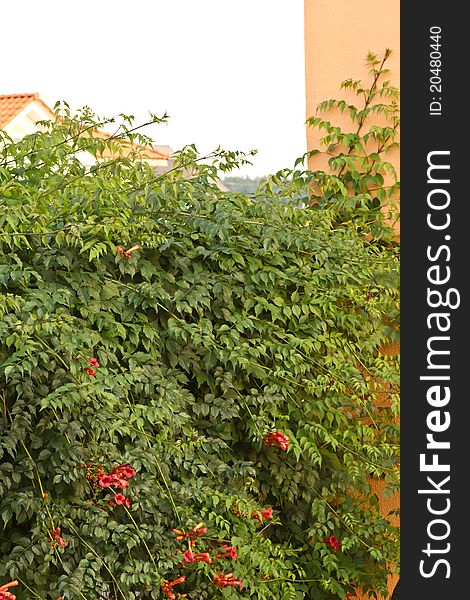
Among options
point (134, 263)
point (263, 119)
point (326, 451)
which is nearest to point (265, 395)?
point (326, 451)

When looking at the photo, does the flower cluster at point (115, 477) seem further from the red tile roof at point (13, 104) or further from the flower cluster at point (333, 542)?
the red tile roof at point (13, 104)

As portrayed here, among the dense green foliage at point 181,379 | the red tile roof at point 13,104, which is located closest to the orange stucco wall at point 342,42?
the dense green foliage at point 181,379

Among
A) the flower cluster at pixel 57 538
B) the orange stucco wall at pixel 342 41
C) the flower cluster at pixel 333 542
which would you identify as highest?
the orange stucco wall at pixel 342 41

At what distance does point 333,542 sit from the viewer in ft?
10.9

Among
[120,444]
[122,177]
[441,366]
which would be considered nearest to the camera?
[441,366]

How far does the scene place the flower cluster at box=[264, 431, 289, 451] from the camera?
10.0ft

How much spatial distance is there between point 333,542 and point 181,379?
0.89m

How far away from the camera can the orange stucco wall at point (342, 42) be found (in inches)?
162

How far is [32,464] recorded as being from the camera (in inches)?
101

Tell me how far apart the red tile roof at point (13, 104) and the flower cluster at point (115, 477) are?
10584mm

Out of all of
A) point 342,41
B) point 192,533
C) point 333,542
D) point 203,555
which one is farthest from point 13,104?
point 203,555

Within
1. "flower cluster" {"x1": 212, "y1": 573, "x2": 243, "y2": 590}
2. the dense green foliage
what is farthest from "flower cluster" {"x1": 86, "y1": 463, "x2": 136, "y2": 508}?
"flower cluster" {"x1": 212, "y1": 573, "x2": 243, "y2": 590}

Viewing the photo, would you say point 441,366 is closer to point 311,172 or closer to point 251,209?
point 251,209

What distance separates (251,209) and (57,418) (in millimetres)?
1217
